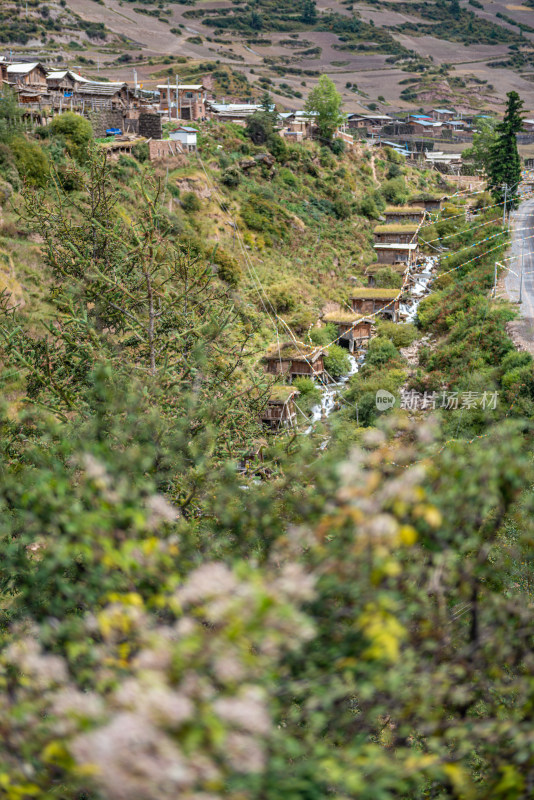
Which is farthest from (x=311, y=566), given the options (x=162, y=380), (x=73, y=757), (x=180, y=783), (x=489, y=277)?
(x=489, y=277)

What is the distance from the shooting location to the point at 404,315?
42.1 m

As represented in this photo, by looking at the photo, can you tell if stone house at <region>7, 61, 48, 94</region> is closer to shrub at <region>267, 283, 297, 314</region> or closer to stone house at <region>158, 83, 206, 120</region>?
stone house at <region>158, 83, 206, 120</region>

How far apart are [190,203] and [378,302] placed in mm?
13488

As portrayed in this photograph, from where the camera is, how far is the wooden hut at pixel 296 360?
31.5 metres

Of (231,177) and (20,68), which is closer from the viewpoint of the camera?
(20,68)

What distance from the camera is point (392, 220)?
56.5 meters

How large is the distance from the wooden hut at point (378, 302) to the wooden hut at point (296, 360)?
9246 millimetres

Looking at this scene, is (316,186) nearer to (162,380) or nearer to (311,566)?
(162,380)

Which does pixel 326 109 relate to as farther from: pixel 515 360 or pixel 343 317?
pixel 515 360

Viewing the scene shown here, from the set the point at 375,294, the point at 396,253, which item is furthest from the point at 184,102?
the point at 375,294

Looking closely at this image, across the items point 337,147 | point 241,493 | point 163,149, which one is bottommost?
point 337,147

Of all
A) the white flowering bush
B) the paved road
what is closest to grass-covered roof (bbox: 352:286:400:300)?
the paved road

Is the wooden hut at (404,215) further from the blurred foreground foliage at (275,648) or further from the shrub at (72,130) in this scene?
the blurred foreground foliage at (275,648)

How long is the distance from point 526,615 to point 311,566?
1617 millimetres
